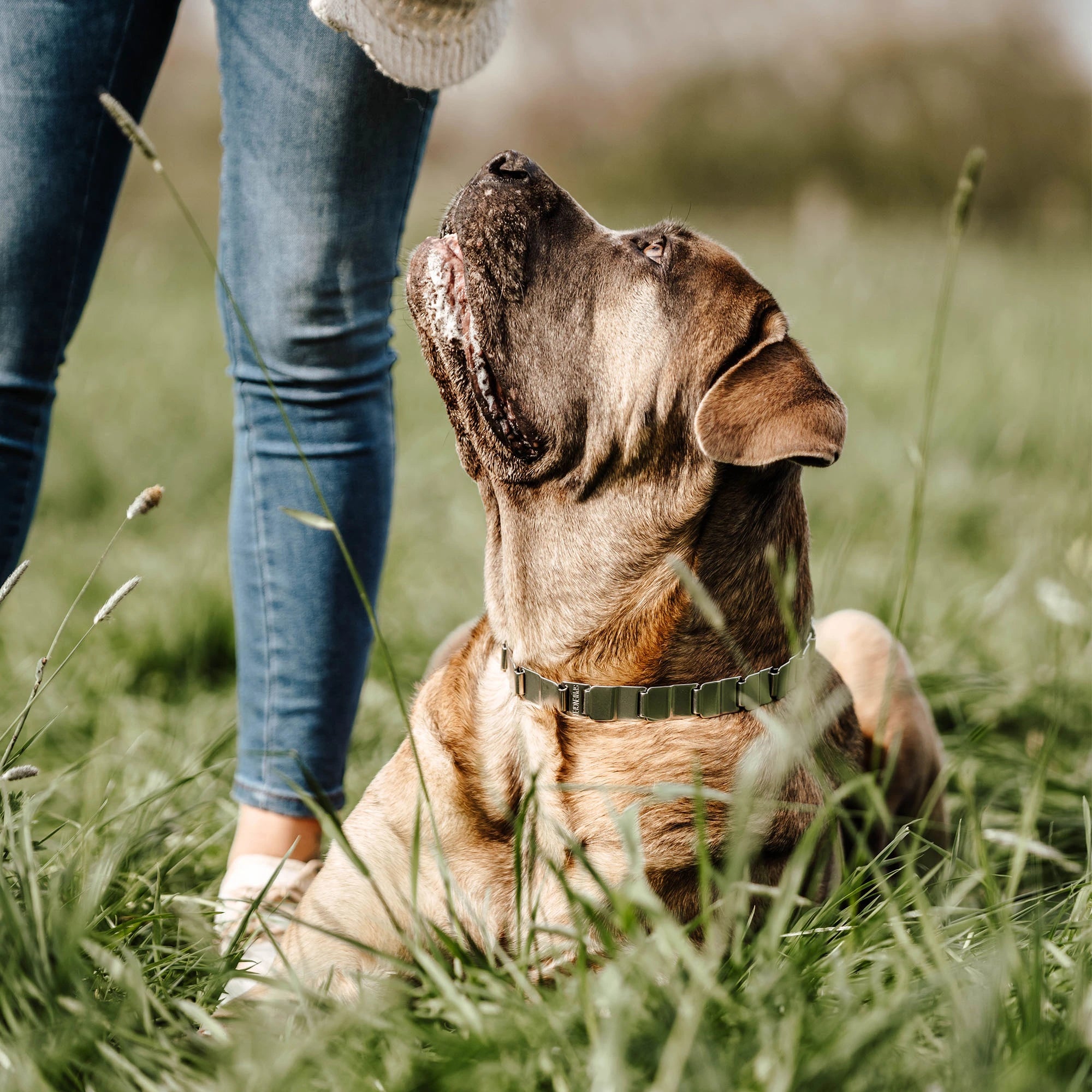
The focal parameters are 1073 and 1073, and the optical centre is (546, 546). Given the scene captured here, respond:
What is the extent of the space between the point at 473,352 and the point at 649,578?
59cm

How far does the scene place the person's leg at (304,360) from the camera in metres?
2.11

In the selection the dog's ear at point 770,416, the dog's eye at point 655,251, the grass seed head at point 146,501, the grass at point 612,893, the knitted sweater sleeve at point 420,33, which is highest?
the knitted sweater sleeve at point 420,33

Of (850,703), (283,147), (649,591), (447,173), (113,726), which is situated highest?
(447,173)

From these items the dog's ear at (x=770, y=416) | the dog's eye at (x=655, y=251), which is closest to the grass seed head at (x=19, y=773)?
the dog's ear at (x=770, y=416)

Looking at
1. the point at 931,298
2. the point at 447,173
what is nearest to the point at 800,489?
the point at 931,298

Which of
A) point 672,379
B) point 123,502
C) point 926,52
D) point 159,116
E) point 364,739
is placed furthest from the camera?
point 926,52

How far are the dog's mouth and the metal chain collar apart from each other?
0.51m

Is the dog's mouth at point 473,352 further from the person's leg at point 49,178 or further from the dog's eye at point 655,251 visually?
the person's leg at point 49,178

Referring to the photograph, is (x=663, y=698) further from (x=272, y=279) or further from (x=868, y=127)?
(x=868, y=127)

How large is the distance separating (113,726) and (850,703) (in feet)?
7.10

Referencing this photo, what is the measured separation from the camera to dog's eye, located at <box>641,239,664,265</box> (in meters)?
2.41

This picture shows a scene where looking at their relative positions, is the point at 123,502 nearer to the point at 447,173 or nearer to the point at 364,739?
the point at 364,739

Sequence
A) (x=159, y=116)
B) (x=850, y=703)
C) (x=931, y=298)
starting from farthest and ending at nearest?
(x=159, y=116), (x=931, y=298), (x=850, y=703)

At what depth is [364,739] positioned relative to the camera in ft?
10.6
